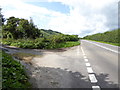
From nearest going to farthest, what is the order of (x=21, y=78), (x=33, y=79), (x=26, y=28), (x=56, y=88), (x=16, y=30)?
(x=56, y=88)
(x=21, y=78)
(x=33, y=79)
(x=26, y=28)
(x=16, y=30)

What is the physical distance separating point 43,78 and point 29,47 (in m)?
11.7

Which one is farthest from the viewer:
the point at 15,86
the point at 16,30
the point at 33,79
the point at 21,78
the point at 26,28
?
the point at 16,30

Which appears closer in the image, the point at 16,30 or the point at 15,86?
the point at 15,86

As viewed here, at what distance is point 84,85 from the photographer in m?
4.14

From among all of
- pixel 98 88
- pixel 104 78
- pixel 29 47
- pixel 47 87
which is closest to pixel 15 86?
pixel 47 87

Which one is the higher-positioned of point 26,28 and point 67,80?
point 26,28

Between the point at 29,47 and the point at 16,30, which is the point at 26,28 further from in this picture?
→ the point at 29,47

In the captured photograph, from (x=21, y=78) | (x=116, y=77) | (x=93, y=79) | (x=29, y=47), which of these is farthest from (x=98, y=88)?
(x=29, y=47)

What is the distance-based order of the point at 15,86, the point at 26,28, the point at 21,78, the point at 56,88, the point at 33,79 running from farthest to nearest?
1. the point at 26,28
2. the point at 33,79
3. the point at 21,78
4. the point at 56,88
5. the point at 15,86

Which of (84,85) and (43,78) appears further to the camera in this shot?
(43,78)

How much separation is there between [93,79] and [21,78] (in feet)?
9.35

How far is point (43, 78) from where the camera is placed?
4805mm

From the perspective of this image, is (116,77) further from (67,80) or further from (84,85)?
(67,80)

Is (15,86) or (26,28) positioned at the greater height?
(26,28)
